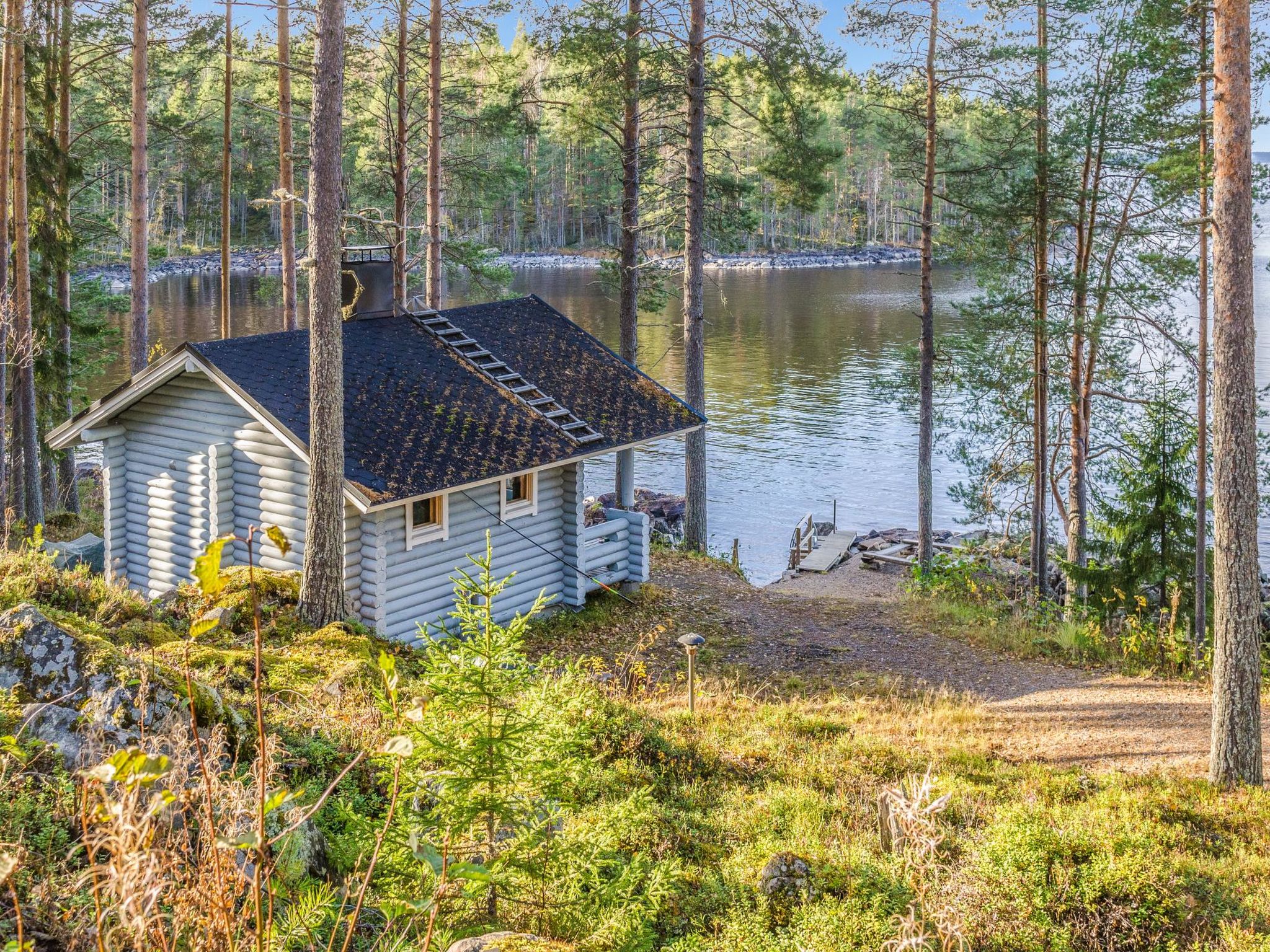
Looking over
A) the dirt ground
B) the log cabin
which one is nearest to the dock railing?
the log cabin

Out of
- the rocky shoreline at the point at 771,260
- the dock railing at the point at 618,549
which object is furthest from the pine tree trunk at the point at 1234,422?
the rocky shoreline at the point at 771,260

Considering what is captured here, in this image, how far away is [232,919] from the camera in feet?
10.1

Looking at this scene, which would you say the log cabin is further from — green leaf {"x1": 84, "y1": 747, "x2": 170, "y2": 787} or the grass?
green leaf {"x1": 84, "y1": 747, "x2": 170, "y2": 787}

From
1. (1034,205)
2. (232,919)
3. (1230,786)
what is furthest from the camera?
(1034,205)

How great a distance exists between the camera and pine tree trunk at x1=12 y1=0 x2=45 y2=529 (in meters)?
16.7

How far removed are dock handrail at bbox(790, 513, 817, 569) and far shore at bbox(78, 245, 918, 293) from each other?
55147 millimetres

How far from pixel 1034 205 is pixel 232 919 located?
65.9 ft

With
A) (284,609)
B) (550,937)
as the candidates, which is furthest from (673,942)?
(284,609)

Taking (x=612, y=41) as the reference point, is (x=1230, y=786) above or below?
below

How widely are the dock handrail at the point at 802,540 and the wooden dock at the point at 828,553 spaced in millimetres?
120

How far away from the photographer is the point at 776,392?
142ft

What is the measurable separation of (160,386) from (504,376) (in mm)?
4608

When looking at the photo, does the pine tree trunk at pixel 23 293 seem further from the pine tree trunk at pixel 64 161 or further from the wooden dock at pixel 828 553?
the wooden dock at pixel 828 553

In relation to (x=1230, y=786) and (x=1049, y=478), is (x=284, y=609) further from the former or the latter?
(x=1049, y=478)
